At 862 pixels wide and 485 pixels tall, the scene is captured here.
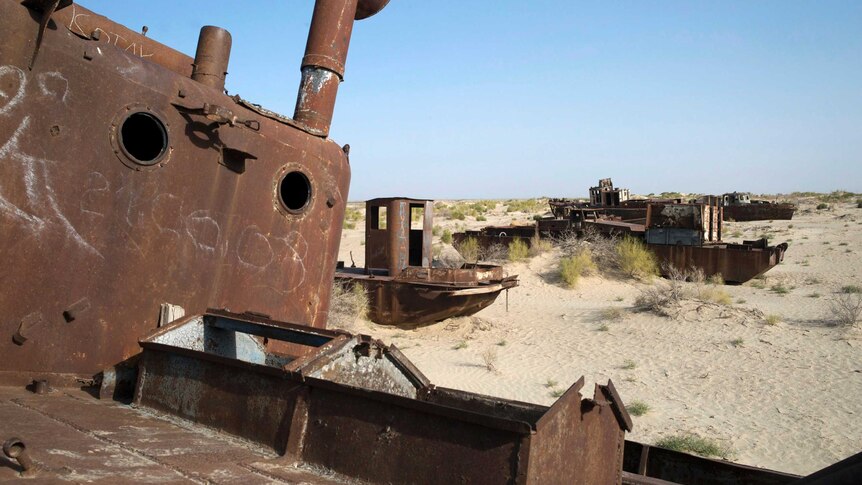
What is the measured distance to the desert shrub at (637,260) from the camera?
1744 cm

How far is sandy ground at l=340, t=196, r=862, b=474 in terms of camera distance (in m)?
8.04

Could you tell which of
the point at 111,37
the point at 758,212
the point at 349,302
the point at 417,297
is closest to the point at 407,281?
the point at 417,297

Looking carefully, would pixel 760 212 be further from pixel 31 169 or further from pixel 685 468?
pixel 31 169

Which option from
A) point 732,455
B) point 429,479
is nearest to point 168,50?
point 429,479

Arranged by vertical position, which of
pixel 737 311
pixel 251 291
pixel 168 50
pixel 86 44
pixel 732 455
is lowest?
pixel 732 455

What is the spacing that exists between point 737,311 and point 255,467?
1251 cm

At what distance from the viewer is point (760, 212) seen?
30.5m

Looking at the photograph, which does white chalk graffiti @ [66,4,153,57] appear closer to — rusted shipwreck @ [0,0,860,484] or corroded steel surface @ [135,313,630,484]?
rusted shipwreck @ [0,0,860,484]

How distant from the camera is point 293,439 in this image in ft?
10.1

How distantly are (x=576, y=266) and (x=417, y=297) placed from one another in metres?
7.02

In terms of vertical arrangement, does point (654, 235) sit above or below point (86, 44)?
below

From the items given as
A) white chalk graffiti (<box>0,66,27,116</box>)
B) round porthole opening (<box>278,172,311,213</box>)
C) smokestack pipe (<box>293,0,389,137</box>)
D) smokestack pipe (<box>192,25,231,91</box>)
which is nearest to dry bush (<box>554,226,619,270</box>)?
smokestack pipe (<box>293,0,389,137</box>)

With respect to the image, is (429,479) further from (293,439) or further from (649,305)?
(649,305)

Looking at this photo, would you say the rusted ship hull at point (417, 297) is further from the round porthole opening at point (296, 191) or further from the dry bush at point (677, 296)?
the round porthole opening at point (296, 191)
